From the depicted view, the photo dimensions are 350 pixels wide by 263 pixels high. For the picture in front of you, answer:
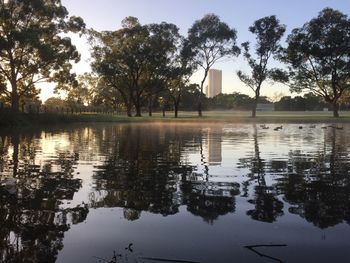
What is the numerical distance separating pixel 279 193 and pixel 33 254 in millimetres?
5977

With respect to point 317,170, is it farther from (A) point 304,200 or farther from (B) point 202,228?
(B) point 202,228

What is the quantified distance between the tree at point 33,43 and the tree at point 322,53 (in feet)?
121

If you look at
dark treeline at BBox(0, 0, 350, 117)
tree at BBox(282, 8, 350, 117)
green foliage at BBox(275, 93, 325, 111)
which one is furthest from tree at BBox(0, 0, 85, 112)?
green foliage at BBox(275, 93, 325, 111)

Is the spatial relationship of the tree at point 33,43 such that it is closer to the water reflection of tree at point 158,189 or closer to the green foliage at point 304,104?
the water reflection of tree at point 158,189

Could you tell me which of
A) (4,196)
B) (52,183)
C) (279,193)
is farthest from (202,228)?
(52,183)

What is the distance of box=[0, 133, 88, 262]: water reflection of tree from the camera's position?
6086mm

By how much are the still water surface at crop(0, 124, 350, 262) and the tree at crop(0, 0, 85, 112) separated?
38.1m

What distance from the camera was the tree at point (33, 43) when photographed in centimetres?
4972

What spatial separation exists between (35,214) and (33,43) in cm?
4502

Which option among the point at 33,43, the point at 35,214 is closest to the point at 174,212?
the point at 35,214

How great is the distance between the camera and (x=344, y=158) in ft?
56.2

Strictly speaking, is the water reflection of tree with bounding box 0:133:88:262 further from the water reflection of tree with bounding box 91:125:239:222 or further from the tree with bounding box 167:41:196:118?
the tree with bounding box 167:41:196:118

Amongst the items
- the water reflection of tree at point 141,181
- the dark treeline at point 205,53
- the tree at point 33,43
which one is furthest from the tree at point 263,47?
the water reflection of tree at point 141,181

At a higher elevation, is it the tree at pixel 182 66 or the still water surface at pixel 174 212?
the tree at pixel 182 66
